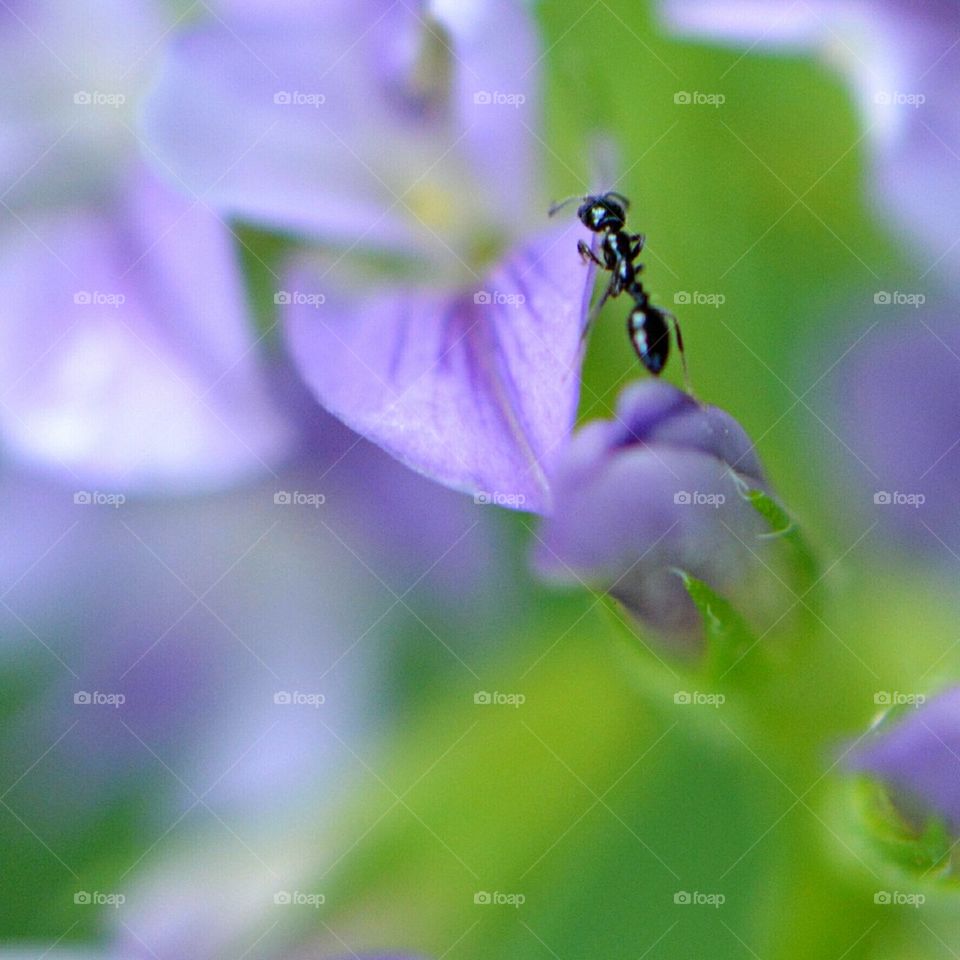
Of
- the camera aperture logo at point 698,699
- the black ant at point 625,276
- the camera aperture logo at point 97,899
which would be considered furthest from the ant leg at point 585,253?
the camera aperture logo at point 97,899

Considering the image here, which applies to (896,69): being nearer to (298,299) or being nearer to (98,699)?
(298,299)

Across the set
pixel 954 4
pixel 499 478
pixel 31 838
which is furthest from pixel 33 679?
pixel 954 4

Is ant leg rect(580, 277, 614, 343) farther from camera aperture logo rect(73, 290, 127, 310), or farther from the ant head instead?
camera aperture logo rect(73, 290, 127, 310)

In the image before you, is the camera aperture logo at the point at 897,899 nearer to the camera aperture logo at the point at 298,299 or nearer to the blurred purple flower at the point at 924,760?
the blurred purple flower at the point at 924,760

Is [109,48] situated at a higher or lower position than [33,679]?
higher

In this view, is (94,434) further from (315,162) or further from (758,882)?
(758,882)

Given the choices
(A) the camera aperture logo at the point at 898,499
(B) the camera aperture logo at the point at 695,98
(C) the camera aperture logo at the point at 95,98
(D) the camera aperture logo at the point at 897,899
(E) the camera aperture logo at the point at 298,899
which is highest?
(B) the camera aperture logo at the point at 695,98
